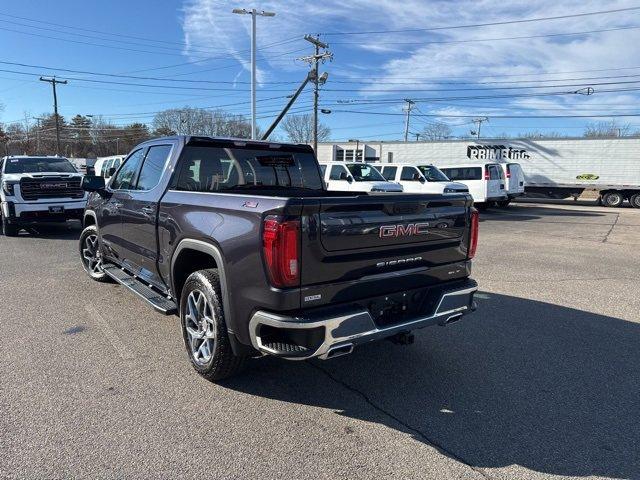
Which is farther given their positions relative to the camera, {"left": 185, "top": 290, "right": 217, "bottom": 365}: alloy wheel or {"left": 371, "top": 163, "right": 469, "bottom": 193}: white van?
{"left": 371, "top": 163, "right": 469, "bottom": 193}: white van

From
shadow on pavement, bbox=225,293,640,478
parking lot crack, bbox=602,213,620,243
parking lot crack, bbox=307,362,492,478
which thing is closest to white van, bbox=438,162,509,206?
parking lot crack, bbox=602,213,620,243

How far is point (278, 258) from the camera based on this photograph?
2.90 metres

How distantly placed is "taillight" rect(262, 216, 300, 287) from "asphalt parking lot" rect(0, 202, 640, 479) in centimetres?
105

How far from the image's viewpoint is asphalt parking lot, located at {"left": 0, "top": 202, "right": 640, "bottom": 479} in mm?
2777

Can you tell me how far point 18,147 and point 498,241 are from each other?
92.2 m

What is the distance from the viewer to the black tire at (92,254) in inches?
264

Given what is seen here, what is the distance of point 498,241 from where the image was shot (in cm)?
1152

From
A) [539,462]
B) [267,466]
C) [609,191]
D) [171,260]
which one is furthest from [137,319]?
[609,191]

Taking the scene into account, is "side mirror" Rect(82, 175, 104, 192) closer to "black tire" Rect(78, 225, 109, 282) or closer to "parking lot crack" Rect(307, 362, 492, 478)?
"black tire" Rect(78, 225, 109, 282)

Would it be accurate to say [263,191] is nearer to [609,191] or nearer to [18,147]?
[609,191]

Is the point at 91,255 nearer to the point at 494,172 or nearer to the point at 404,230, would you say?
the point at 404,230

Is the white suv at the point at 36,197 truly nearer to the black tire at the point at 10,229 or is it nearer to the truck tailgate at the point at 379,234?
the black tire at the point at 10,229

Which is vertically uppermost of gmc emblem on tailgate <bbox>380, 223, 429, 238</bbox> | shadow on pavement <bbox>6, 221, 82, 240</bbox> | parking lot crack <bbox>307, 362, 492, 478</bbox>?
gmc emblem on tailgate <bbox>380, 223, 429, 238</bbox>

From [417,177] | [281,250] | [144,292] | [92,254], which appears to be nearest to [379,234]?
[281,250]
